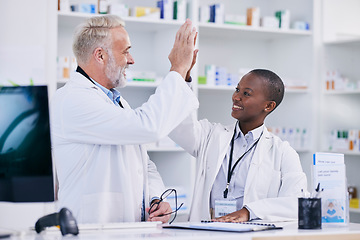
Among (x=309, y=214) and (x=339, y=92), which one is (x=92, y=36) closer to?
(x=309, y=214)

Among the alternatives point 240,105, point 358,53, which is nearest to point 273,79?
point 240,105

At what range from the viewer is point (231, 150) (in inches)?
114

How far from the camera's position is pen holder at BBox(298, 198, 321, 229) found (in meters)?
2.12

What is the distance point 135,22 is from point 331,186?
258cm

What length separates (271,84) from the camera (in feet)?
9.95

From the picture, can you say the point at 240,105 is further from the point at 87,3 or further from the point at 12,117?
the point at 87,3

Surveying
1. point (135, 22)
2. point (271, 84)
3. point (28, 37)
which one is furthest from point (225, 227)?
point (135, 22)

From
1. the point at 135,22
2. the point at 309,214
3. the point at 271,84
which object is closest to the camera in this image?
the point at 309,214

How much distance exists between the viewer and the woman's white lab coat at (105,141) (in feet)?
6.96

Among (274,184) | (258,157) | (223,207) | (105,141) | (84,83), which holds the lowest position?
(223,207)

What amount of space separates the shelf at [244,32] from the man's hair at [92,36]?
228 centimetres

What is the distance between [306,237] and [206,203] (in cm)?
90

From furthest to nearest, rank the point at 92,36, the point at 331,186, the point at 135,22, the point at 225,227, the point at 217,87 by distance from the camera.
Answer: the point at 217,87 → the point at 135,22 → the point at 92,36 → the point at 331,186 → the point at 225,227

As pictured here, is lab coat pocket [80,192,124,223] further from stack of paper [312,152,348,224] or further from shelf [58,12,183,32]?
shelf [58,12,183,32]
